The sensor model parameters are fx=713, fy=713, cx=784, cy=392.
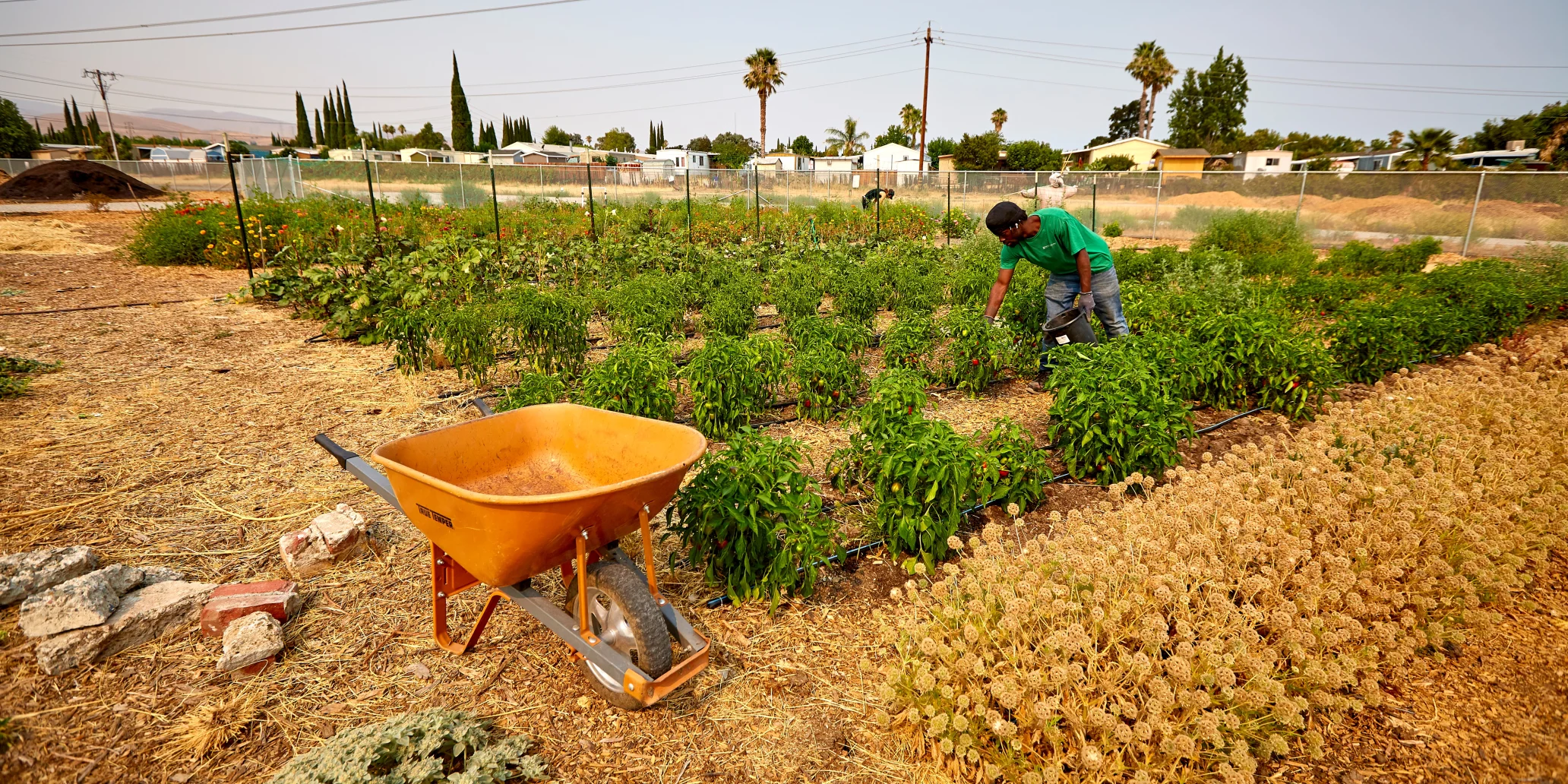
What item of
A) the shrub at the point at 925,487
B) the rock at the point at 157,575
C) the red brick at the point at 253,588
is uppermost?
the shrub at the point at 925,487

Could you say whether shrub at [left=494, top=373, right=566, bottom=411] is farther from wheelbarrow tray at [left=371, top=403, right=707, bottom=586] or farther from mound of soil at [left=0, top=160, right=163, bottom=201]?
mound of soil at [left=0, top=160, right=163, bottom=201]

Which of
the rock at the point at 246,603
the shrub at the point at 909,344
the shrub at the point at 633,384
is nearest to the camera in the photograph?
the rock at the point at 246,603

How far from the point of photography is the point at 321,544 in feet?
10.4

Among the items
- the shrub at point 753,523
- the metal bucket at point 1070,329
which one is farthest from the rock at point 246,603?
the metal bucket at point 1070,329

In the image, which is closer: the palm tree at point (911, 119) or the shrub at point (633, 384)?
the shrub at point (633, 384)

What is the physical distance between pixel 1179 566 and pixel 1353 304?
561 cm

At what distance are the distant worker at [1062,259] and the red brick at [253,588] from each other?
4.50m

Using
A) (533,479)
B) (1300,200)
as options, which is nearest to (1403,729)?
(533,479)

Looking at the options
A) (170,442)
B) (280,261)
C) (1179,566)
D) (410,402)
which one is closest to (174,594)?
(170,442)

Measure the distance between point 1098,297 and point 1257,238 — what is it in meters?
11.6

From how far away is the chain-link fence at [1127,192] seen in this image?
571 inches

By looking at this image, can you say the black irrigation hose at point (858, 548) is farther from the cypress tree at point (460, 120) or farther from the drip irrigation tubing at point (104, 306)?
the cypress tree at point (460, 120)

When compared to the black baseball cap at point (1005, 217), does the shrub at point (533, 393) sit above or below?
below

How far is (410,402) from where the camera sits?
535 centimetres
